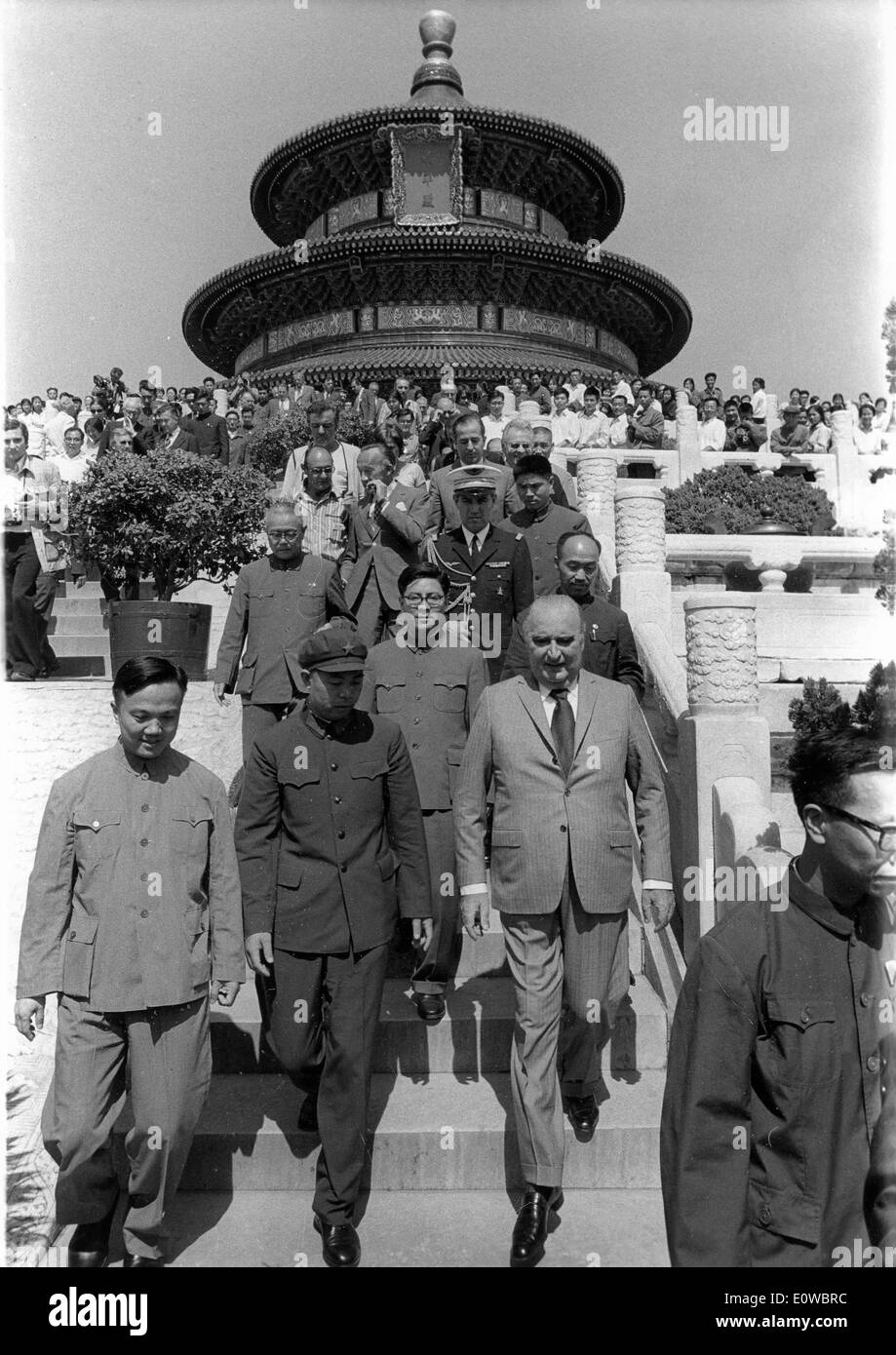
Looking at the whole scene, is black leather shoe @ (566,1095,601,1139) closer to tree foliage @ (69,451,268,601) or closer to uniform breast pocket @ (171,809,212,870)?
uniform breast pocket @ (171,809,212,870)

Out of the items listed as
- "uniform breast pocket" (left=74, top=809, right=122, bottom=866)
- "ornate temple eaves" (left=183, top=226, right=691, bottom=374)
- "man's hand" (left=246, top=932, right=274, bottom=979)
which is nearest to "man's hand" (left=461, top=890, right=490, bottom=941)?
"man's hand" (left=246, top=932, right=274, bottom=979)

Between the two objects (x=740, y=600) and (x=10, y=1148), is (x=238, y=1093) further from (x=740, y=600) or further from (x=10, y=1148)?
(x=740, y=600)

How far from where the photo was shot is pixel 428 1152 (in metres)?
3.87

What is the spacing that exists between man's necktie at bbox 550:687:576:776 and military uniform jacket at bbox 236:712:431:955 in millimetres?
548

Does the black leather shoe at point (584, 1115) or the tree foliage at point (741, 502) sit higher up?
the tree foliage at point (741, 502)

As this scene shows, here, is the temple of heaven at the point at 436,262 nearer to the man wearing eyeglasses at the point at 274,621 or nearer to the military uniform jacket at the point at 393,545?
the military uniform jacket at the point at 393,545

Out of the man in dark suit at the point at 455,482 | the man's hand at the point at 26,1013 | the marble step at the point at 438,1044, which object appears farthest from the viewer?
the man in dark suit at the point at 455,482

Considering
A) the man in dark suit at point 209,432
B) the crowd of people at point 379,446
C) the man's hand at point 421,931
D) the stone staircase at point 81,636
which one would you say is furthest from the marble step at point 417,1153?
the man in dark suit at point 209,432

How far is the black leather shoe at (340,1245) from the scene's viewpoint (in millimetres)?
3338

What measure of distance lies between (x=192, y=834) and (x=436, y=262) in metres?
23.8

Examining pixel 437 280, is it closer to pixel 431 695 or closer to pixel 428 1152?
pixel 431 695

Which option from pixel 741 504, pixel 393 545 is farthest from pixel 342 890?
pixel 741 504

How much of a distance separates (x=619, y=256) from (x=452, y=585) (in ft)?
71.8

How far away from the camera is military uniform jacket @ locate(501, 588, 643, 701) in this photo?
5109 mm
